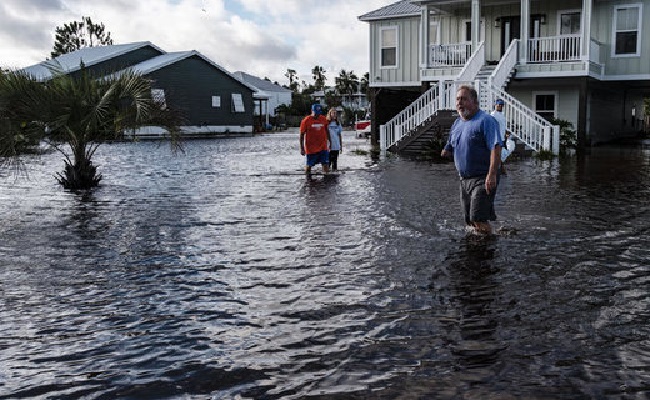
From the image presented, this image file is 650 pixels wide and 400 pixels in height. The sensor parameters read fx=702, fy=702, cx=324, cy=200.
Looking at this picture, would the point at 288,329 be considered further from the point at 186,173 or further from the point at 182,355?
the point at 186,173

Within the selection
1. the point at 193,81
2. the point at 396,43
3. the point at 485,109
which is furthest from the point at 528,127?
the point at 193,81

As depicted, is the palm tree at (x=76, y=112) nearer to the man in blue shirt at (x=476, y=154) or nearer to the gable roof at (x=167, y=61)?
the man in blue shirt at (x=476, y=154)

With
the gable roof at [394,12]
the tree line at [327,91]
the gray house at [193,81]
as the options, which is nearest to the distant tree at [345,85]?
the tree line at [327,91]

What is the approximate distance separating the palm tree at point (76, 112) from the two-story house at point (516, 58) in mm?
12086

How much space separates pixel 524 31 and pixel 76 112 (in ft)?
54.5

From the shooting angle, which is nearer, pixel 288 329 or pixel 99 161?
Answer: pixel 288 329

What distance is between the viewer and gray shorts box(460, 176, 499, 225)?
8.01 metres

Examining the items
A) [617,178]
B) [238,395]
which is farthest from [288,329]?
[617,178]

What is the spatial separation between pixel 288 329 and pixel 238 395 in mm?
1188

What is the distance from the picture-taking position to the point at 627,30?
25750 millimetres

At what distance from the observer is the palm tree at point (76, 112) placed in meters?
13.0

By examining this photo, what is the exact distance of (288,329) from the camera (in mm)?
5125

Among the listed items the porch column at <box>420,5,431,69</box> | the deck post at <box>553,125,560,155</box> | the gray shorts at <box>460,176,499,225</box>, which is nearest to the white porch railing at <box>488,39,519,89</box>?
the deck post at <box>553,125,560,155</box>

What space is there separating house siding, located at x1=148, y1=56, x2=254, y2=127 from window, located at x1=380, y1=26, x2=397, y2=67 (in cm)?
1824
